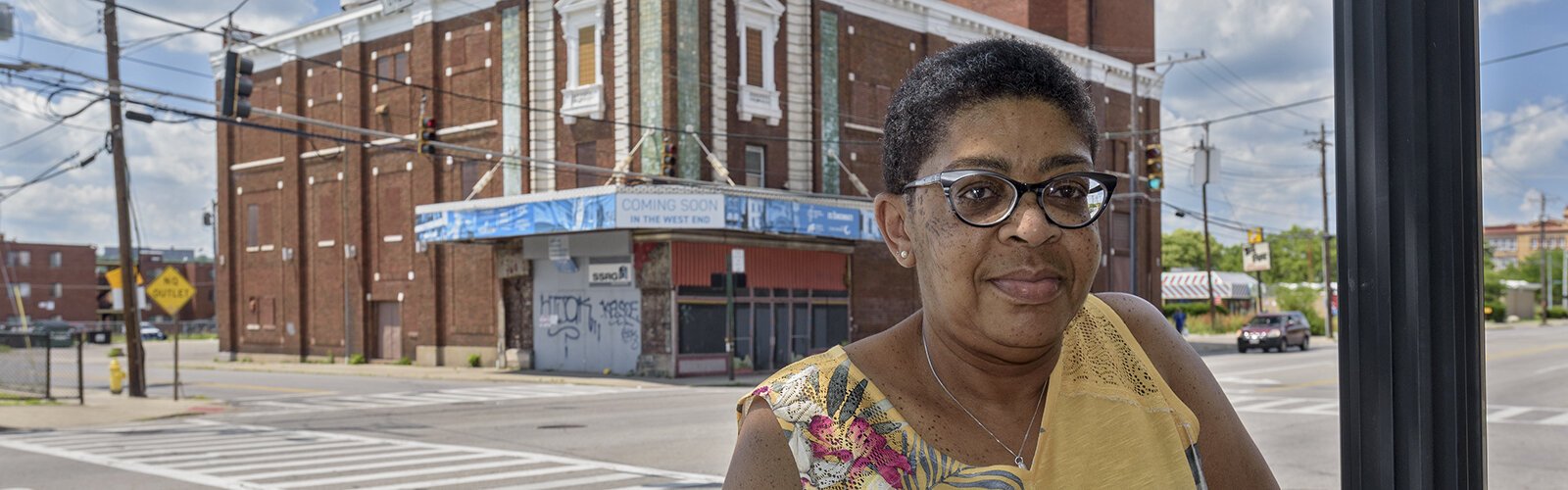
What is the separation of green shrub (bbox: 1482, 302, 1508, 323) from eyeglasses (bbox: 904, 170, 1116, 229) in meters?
70.1

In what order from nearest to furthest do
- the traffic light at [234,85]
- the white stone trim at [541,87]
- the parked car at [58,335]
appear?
the traffic light at [234,85], the parked car at [58,335], the white stone trim at [541,87]

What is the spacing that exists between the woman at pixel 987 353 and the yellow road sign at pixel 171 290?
78.5 ft

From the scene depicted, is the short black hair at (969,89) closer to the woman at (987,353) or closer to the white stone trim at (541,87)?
the woman at (987,353)

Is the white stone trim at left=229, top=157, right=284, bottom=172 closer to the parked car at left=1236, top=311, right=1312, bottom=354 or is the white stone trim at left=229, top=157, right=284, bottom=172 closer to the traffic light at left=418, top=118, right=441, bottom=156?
the traffic light at left=418, top=118, right=441, bottom=156

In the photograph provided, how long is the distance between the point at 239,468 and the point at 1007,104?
12261 millimetres

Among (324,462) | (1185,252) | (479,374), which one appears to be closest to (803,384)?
(324,462)

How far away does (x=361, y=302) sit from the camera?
37469 millimetres

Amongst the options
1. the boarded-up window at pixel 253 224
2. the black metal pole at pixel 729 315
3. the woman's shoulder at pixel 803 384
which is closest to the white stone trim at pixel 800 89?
the black metal pole at pixel 729 315

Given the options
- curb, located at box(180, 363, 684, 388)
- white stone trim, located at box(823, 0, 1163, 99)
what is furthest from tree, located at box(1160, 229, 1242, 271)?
curb, located at box(180, 363, 684, 388)

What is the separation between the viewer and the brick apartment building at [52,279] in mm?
83875

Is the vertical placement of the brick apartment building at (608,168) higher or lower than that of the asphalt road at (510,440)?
higher

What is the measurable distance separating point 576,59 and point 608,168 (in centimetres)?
281

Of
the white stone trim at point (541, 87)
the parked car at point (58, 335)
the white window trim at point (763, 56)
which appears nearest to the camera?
the parked car at point (58, 335)

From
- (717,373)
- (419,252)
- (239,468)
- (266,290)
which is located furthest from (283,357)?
(239,468)
